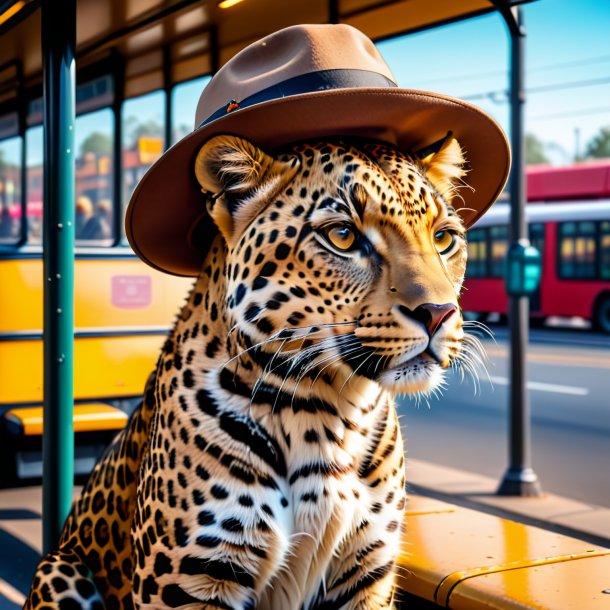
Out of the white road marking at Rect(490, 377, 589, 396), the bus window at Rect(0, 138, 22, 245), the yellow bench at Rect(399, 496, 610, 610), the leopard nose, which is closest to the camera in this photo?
the leopard nose

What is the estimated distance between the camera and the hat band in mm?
1827

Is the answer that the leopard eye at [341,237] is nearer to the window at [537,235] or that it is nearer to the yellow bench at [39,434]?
the yellow bench at [39,434]

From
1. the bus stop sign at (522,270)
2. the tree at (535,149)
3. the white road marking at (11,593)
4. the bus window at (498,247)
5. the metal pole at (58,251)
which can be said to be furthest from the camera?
the tree at (535,149)

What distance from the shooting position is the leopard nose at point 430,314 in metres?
1.60

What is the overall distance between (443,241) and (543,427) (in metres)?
7.69

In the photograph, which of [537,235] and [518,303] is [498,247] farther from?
[518,303]

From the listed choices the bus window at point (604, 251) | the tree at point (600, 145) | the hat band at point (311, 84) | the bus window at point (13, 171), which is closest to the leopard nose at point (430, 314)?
the hat band at point (311, 84)

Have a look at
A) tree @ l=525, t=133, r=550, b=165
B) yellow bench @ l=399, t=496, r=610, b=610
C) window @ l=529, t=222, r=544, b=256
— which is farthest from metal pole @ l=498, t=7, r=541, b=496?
tree @ l=525, t=133, r=550, b=165

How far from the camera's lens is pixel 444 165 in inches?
75.1

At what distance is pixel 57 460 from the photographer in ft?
10.4

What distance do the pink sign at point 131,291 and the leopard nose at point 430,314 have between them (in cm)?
491

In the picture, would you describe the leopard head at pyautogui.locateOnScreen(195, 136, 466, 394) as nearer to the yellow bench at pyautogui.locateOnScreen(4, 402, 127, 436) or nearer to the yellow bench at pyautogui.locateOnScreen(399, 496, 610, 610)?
the yellow bench at pyautogui.locateOnScreen(399, 496, 610, 610)

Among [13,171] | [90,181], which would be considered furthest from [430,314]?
[13,171]

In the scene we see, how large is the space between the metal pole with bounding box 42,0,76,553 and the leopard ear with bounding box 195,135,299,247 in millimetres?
1473
